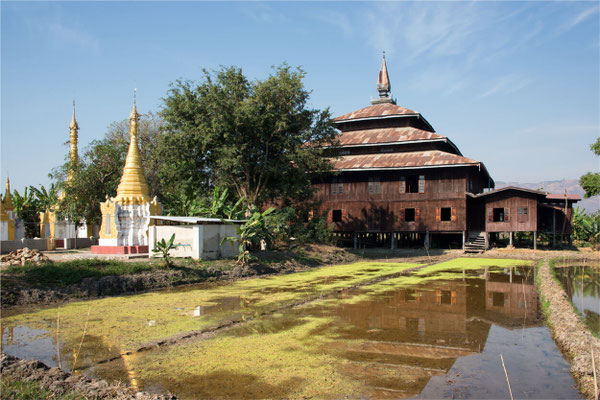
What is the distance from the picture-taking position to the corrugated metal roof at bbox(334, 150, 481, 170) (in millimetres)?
27719

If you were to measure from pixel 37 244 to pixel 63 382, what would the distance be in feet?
63.4

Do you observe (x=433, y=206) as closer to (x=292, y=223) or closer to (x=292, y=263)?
(x=292, y=223)

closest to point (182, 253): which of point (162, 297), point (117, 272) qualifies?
point (117, 272)

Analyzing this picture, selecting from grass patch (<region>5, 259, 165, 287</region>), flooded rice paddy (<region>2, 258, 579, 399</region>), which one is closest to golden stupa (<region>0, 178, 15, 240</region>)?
grass patch (<region>5, 259, 165, 287</region>)

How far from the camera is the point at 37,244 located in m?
22.3

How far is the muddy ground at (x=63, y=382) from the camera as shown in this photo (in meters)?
5.22

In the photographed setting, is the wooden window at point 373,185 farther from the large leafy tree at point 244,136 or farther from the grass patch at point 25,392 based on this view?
the grass patch at point 25,392

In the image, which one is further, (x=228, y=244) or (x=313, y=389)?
(x=228, y=244)

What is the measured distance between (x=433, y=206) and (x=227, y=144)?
533 inches

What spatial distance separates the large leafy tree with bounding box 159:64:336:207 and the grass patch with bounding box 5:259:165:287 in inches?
330

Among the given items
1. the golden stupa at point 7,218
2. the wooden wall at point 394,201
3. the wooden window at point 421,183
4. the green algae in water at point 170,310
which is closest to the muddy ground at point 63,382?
the green algae in water at point 170,310

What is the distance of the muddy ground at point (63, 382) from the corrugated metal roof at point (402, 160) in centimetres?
2293

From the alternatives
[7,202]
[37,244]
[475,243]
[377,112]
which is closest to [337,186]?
[377,112]

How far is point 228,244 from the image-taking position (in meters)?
19.4
